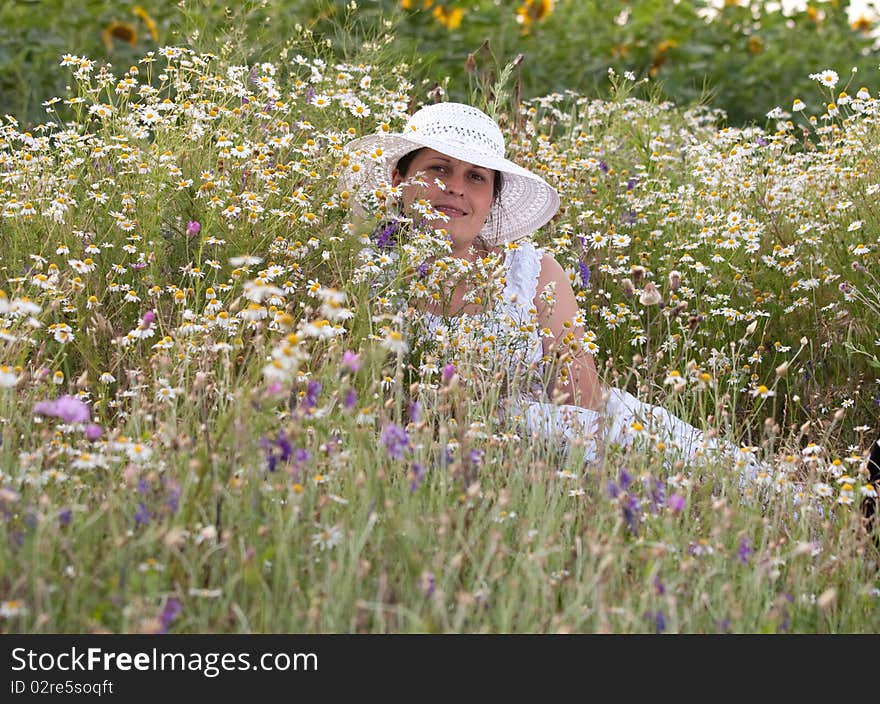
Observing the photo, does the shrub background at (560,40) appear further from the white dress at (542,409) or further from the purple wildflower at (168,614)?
the purple wildflower at (168,614)

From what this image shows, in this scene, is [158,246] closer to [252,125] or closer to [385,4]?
[252,125]

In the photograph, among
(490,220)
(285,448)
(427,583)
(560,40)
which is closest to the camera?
(427,583)

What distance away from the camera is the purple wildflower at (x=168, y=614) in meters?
2.14

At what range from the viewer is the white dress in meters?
3.19

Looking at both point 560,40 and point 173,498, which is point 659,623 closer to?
point 173,498

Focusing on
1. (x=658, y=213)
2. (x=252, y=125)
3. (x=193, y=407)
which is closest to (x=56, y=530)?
(x=193, y=407)

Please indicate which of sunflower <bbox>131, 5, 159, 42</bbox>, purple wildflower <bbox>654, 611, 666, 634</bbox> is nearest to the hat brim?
sunflower <bbox>131, 5, 159, 42</bbox>

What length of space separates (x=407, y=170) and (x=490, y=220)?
422mm

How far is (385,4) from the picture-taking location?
788cm

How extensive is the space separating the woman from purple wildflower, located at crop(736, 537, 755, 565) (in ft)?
2.91

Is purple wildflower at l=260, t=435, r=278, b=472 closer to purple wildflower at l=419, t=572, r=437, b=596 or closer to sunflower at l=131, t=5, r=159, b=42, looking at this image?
purple wildflower at l=419, t=572, r=437, b=596

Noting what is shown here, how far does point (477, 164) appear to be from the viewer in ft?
13.7

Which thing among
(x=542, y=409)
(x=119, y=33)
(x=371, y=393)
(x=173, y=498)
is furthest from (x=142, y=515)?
(x=119, y=33)
